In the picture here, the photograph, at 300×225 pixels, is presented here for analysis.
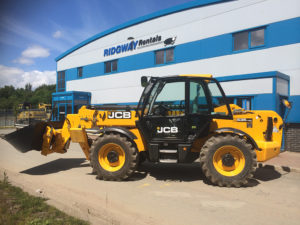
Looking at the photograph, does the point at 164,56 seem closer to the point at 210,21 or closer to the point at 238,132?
the point at 210,21

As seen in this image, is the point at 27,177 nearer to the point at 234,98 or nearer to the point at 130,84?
the point at 234,98

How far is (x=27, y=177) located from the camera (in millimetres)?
5605

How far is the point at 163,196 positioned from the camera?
4434mm

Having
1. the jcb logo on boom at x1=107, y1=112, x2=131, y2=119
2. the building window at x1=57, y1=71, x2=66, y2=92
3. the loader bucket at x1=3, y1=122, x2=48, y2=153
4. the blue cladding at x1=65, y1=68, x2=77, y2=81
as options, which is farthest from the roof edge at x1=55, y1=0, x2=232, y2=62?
the loader bucket at x1=3, y1=122, x2=48, y2=153

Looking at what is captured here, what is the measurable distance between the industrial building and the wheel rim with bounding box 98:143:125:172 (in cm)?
194

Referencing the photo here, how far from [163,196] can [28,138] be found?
155 inches

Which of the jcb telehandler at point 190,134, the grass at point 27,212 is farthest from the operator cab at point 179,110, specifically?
the grass at point 27,212

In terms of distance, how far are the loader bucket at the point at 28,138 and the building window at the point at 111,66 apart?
12140mm

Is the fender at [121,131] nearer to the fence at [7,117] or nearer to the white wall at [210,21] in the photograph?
the white wall at [210,21]

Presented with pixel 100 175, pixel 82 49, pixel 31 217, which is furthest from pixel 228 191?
pixel 82 49

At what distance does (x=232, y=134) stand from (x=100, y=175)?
317 cm

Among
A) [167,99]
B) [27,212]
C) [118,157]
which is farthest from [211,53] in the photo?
[27,212]

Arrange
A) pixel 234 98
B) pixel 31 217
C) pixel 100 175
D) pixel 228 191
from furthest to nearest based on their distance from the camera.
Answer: pixel 234 98, pixel 100 175, pixel 228 191, pixel 31 217

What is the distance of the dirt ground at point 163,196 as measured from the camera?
11.6ft
